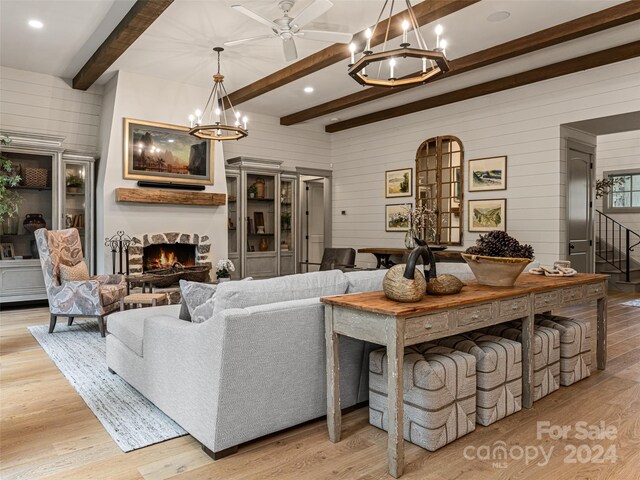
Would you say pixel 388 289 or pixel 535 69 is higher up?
pixel 535 69

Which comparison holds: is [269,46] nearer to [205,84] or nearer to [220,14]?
[220,14]

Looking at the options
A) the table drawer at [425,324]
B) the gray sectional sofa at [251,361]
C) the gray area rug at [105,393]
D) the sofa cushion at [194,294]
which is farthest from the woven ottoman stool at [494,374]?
the gray area rug at [105,393]

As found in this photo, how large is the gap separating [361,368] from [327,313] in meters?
0.58

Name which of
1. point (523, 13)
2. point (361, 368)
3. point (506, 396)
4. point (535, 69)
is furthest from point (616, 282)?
point (361, 368)

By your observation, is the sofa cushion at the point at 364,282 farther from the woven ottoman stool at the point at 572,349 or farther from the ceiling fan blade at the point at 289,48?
the ceiling fan blade at the point at 289,48

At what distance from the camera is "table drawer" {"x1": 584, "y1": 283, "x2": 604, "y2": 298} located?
3502 mm

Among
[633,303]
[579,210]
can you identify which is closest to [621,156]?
[579,210]

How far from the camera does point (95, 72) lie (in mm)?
6113

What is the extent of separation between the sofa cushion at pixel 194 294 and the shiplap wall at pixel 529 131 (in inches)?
212

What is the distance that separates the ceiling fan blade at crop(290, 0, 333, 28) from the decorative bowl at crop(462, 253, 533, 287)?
2.45 meters

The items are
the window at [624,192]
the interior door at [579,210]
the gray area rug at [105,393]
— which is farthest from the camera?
the window at [624,192]

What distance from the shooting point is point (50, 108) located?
6.71 metres

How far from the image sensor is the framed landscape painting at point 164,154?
658 centimetres

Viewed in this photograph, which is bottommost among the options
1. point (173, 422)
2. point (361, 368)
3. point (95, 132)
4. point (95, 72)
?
point (173, 422)
